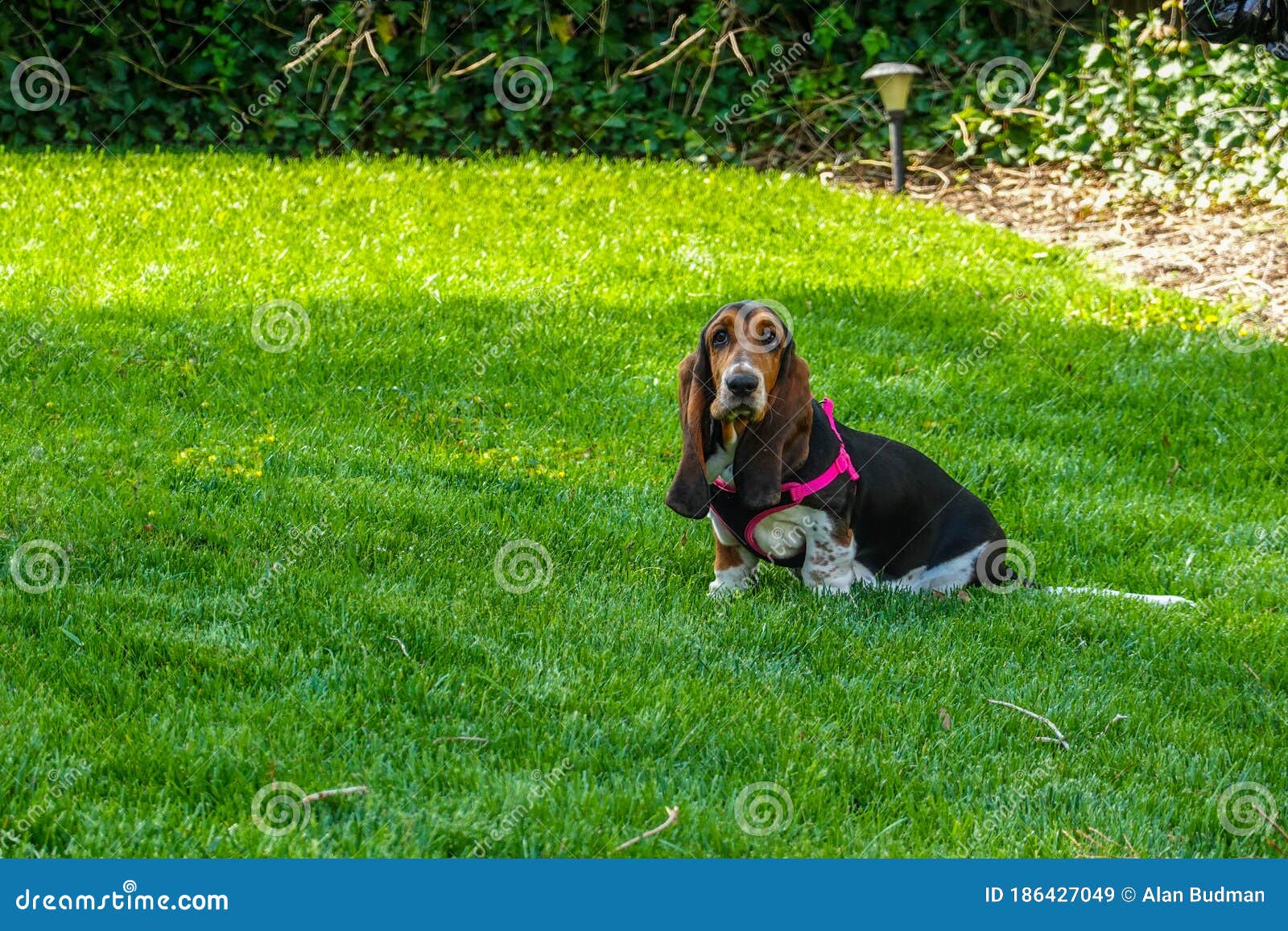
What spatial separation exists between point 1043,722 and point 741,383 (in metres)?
1.39

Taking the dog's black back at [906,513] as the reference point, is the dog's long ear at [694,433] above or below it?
above

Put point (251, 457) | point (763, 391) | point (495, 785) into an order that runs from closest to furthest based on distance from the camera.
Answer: point (495, 785) → point (763, 391) → point (251, 457)

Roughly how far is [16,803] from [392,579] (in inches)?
68.3

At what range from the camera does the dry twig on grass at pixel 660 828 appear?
3.06 meters

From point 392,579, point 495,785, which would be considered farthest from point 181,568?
point 495,785

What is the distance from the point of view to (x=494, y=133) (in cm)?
1292

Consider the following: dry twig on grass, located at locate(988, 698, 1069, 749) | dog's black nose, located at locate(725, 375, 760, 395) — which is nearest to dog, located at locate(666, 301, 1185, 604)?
dog's black nose, located at locate(725, 375, 760, 395)

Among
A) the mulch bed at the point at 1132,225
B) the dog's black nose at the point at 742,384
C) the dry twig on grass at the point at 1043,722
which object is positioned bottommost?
the mulch bed at the point at 1132,225

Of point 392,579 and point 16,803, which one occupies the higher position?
point 16,803

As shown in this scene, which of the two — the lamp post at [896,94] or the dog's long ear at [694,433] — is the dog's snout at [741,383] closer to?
the dog's long ear at [694,433]

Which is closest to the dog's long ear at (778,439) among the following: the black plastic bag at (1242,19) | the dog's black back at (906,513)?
the dog's black back at (906,513)

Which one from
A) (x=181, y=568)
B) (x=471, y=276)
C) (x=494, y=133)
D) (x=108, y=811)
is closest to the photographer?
(x=108, y=811)

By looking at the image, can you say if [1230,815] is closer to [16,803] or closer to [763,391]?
[763,391]

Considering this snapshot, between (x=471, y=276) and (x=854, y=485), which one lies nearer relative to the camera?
(x=854, y=485)
